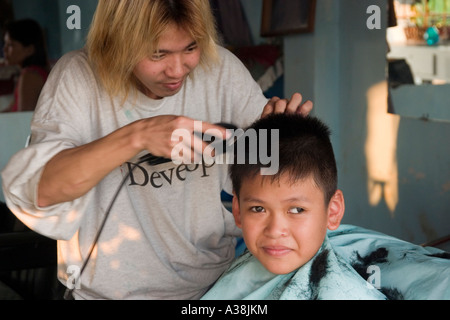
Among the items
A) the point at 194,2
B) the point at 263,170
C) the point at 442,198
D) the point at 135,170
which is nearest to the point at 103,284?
the point at 135,170

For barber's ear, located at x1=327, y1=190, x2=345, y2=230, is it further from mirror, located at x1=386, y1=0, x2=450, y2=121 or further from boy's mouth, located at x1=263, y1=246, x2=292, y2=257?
mirror, located at x1=386, y1=0, x2=450, y2=121

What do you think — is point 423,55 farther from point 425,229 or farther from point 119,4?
point 119,4

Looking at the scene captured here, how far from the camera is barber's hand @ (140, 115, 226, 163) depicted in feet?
4.48

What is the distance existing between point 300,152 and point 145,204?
0.50m

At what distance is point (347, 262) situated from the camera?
165 centimetres

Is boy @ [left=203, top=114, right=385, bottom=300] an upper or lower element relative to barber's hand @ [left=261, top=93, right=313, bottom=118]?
lower

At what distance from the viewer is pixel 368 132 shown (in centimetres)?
334

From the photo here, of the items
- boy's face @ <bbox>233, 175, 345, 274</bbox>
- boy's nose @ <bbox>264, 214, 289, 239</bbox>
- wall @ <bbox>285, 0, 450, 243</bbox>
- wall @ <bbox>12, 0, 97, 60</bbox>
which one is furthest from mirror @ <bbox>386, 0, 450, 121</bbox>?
wall @ <bbox>12, 0, 97, 60</bbox>

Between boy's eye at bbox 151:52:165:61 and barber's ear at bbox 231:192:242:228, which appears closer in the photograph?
boy's eye at bbox 151:52:165:61

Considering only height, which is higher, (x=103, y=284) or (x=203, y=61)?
(x=203, y=61)

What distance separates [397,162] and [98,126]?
2.06m

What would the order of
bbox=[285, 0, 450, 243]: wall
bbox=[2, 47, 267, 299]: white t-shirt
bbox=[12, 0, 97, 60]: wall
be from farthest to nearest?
bbox=[12, 0, 97, 60]: wall < bbox=[285, 0, 450, 243]: wall < bbox=[2, 47, 267, 299]: white t-shirt

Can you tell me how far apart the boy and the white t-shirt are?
172mm

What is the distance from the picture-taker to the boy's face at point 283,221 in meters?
1.53
